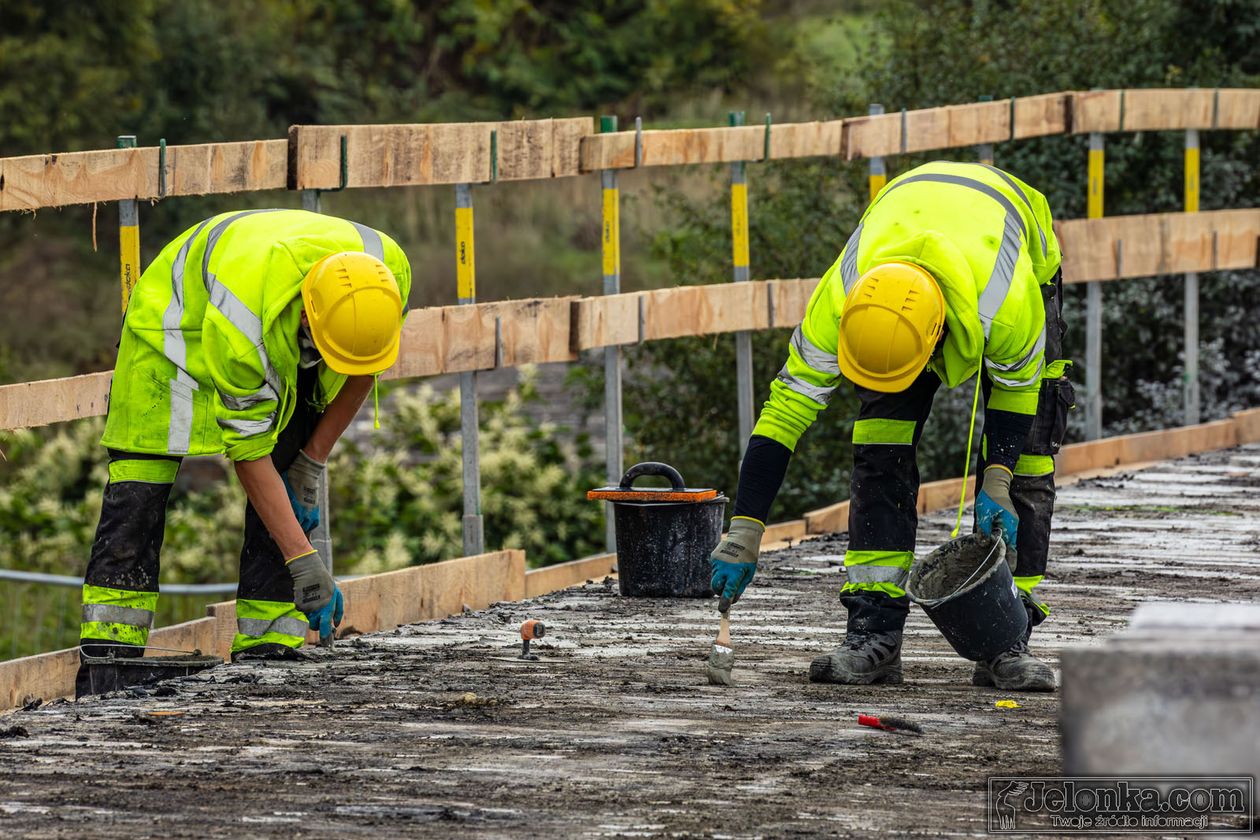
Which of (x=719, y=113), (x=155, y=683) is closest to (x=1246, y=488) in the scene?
(x=155, y=683)

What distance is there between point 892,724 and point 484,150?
3.39 meters

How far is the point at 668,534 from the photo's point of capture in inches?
290

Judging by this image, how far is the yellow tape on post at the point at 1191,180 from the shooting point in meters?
11.6

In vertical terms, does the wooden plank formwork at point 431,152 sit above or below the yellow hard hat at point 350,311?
above

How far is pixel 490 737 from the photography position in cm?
512

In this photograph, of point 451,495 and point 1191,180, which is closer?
point 1191,180

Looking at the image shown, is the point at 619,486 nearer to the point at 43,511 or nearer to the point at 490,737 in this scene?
the point at 490,737

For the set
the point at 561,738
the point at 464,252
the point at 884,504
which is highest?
the point at 464,252

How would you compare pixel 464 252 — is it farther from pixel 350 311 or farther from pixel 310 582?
pixel 310 582

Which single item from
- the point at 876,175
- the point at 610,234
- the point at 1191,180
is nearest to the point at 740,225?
the point at 610,234

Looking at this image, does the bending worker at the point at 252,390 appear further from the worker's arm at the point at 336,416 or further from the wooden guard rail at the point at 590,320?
the wooden guard rail at the point at 590,320

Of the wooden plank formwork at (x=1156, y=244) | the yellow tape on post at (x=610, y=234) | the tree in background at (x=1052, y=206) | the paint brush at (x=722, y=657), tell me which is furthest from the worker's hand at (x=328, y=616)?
the tree in background at (x=1052, y=206)

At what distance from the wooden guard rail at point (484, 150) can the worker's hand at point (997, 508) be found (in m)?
2.68

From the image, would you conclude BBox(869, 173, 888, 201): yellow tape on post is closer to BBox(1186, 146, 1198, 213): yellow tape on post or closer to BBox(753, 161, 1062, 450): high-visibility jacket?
BBox(1186, 146, 1198, 213): yellow tape on post
